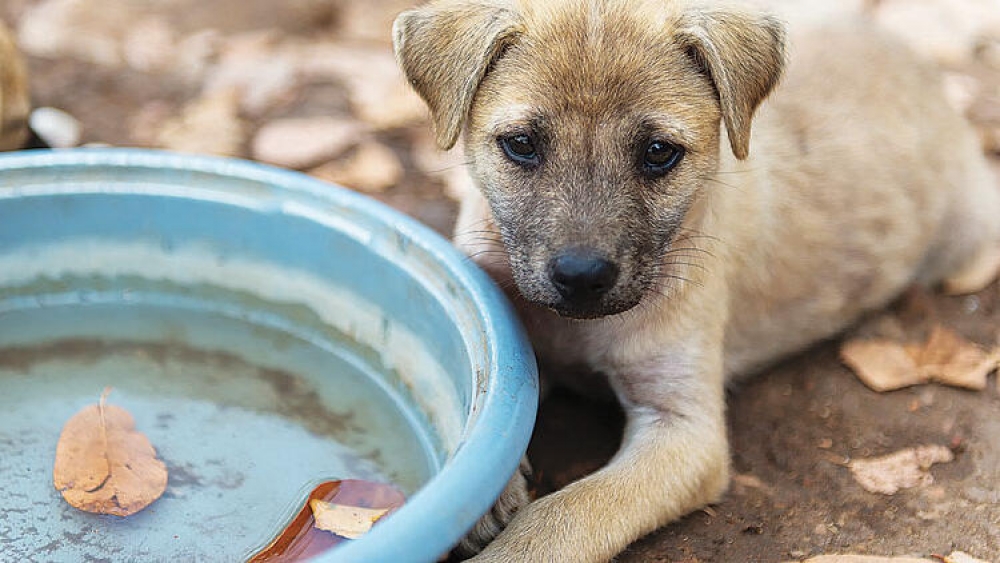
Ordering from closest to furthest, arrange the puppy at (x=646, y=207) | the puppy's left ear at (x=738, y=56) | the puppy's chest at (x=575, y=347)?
the puppy at (x=646, y=207)
the puppy's left ear at (x=738, y=56)
the puppy's chest at (x=575, y=347)

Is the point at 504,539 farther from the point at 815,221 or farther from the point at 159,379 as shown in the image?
the point at 815,221

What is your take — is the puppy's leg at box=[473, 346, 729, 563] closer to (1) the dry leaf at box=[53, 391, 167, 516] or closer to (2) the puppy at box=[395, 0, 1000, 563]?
(2) the puppy at box=[395, 0, 1000, 563]

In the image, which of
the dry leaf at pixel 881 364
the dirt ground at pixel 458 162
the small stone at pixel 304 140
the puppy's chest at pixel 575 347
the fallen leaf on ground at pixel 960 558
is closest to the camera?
the fallen leaf on ground at pixel 960 558

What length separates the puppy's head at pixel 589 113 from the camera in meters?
3.19

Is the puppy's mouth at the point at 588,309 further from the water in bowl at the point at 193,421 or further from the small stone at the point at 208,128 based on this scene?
the small stone at the point at 208,128

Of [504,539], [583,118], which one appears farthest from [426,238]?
[504,539]

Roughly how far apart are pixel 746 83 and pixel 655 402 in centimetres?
103

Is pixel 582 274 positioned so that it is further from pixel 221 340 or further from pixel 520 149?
pixel 221 340

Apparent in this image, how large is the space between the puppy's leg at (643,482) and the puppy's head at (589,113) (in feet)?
1.42

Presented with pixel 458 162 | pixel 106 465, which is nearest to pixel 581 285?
pixel 106 465

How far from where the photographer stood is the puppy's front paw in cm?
329

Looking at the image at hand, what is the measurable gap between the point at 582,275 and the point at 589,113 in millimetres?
452

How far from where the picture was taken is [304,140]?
565cm

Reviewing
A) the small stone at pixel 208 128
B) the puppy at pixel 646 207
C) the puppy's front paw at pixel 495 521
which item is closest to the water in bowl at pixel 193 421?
the puppy's front paw at pixel 495 521
